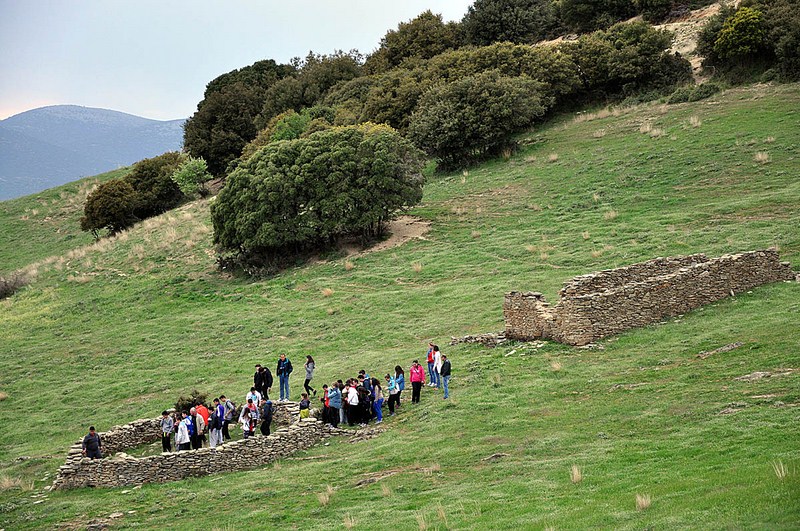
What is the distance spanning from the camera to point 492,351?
28.3 m

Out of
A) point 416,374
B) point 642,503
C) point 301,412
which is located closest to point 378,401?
point 416,374

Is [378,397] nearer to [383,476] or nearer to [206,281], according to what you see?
[383,476]

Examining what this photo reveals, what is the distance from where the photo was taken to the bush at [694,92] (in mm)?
60531

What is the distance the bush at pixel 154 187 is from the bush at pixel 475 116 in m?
29.6

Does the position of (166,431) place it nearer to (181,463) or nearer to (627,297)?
(181,463)

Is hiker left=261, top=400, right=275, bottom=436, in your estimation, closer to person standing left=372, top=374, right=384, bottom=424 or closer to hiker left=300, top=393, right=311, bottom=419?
hiker left=300, top=393, right=311, bottom=419

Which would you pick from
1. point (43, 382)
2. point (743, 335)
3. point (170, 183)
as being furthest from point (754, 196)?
point (170, 183)

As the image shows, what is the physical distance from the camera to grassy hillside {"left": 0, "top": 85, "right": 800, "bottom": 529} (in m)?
15.9

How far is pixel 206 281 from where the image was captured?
50.5m

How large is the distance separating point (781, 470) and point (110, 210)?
238ft

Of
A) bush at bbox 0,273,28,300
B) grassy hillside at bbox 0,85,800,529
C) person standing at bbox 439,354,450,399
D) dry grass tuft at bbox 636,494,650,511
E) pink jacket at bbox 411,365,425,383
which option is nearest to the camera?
dry grass tuft at bbox 636,494,650,511

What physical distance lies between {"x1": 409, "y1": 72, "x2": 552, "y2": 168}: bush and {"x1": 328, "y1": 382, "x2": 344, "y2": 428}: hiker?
38.8m

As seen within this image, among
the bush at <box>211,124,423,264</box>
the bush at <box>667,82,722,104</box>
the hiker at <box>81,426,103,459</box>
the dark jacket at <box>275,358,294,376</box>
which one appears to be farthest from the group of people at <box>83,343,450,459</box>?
the bush at <box>667,82,722,104</box>

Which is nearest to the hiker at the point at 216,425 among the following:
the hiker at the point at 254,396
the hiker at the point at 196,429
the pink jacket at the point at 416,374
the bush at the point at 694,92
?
the hiker at the point at 196,429
